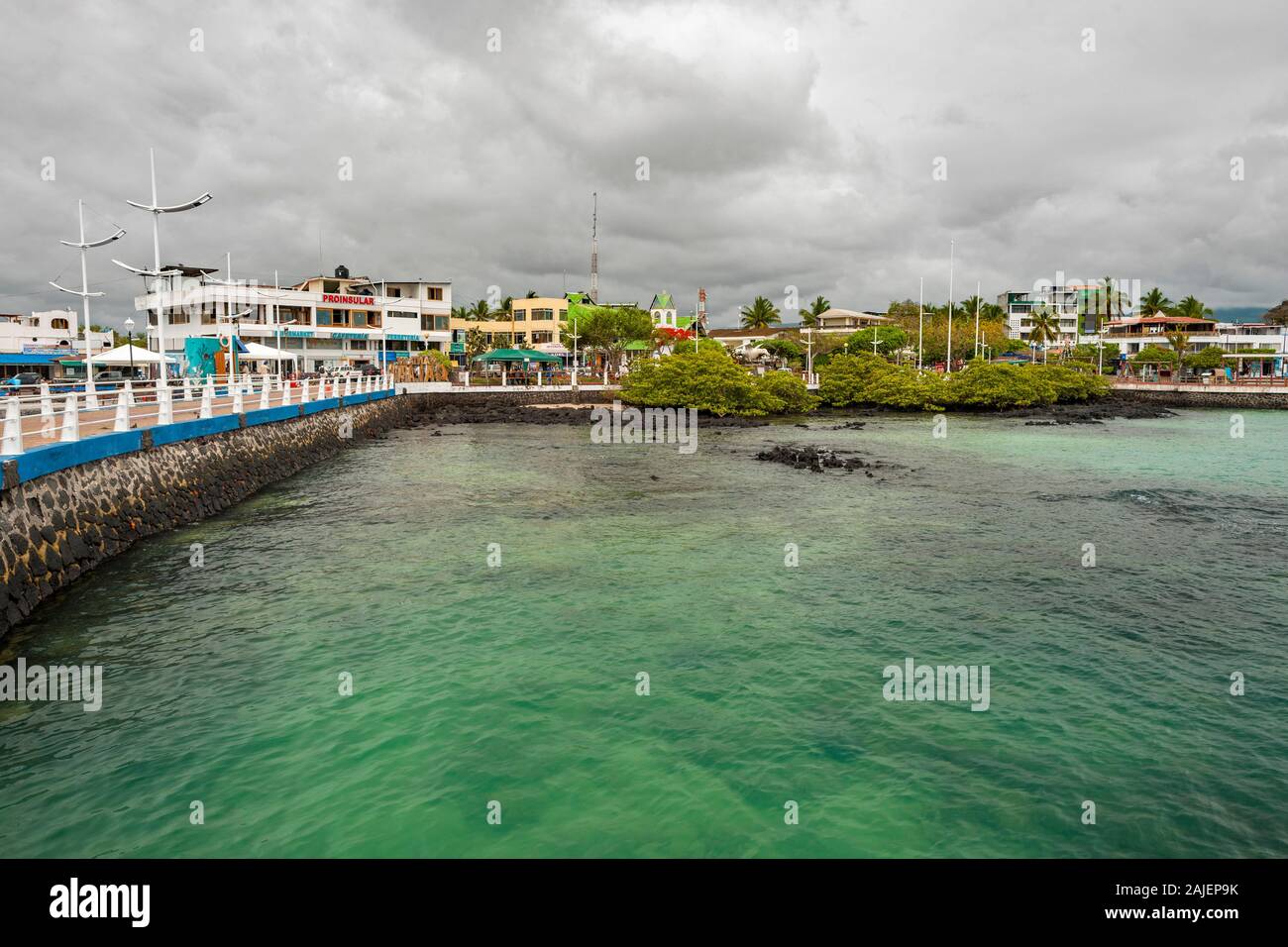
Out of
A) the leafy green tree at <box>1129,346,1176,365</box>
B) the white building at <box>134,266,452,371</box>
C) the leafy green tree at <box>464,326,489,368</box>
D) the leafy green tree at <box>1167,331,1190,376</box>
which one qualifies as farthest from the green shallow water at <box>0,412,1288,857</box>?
the leafy green tree at <box>1129,346,1176,365</box>

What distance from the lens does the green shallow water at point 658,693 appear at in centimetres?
698

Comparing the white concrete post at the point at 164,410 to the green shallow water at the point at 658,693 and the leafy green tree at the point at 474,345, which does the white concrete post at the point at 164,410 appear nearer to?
the green shallow water at the point at 658,693

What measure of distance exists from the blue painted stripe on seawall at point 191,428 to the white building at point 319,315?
4875 centimetres

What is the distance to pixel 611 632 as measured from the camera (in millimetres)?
11734

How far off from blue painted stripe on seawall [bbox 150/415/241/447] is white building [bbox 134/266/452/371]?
48751 mm

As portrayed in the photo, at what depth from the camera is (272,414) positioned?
90.3 feet

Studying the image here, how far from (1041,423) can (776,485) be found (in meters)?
34.2

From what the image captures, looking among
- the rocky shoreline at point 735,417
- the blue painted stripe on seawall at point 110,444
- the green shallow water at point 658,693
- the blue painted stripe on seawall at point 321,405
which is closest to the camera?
the green shallow water at point 658,693

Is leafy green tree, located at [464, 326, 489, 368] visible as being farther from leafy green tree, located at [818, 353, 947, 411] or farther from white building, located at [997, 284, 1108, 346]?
white building, located at [997, 284, 1108, 346]

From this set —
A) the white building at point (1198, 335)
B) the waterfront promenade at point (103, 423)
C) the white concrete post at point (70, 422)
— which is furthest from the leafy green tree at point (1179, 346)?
the white concrete post at point (70, 422)

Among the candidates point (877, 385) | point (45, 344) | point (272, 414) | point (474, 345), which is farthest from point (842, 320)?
point (272, 414)
